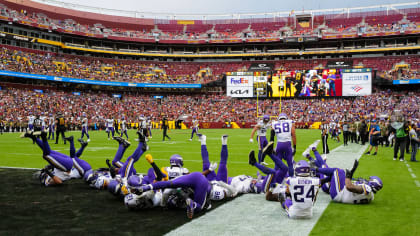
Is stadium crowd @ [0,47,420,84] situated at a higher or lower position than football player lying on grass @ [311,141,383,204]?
higher

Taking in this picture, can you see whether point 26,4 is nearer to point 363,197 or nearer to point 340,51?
point 340,51

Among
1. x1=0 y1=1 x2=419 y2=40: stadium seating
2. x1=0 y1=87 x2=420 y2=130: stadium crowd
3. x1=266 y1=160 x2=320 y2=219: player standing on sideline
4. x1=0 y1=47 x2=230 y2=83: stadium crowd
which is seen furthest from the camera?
x1=0 y1=1 x2=419 y2=40: stadium seating

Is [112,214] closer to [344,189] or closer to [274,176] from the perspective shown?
[274,176]

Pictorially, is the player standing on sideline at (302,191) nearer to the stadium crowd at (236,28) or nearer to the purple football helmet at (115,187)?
the purple football helmet at (115,187)

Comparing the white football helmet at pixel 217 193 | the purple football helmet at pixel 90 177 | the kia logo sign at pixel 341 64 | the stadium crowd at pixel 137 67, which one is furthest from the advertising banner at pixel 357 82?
the purple football helmet at pixel 90 177

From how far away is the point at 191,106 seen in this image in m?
55.4

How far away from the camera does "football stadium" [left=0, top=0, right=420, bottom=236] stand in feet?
→ 18.2

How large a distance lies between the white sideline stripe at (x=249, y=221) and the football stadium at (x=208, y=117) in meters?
0.04

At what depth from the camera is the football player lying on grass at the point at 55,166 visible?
25.6 ft

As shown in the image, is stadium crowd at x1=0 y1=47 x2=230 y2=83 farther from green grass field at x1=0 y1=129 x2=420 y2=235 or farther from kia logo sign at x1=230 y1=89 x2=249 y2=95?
green grass field at x1=0 y1=129 x2=420 y2=235

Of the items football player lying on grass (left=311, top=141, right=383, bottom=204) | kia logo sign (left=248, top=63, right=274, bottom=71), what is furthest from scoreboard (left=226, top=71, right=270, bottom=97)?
football player lying on grass (left=311, top=141, right=383, bottom=204)

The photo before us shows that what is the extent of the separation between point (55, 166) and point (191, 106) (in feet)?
156

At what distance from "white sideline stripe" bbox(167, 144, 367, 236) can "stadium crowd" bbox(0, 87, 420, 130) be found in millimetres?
37308

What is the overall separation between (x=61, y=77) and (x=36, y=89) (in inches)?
148
